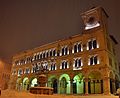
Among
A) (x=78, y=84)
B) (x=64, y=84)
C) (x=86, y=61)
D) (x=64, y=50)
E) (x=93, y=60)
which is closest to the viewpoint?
(x=93, y=60)

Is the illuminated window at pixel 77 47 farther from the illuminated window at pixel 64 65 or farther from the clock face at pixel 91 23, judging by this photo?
the clock face at pixel 91 23

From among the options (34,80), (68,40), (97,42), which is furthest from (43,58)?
(97,42)

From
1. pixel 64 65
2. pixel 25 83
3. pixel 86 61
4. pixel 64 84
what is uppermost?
pixel 86 61

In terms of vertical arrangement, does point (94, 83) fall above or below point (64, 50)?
below

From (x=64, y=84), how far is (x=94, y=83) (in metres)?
5.99

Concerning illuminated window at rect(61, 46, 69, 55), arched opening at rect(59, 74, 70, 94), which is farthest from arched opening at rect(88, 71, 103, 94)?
illuminated window at rect(61, 46, 69, 55)

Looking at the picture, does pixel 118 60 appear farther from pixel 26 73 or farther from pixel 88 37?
pixel 26 73

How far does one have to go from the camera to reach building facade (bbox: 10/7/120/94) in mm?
27094

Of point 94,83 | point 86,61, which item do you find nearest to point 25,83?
point 86,61

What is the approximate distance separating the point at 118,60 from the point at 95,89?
893 centimetres

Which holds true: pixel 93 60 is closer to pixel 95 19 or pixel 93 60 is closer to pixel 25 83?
pixel 95 19

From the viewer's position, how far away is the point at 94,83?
28078 millimetres

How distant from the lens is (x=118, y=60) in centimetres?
3334

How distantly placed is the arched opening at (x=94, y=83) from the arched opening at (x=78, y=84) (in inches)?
51.3
